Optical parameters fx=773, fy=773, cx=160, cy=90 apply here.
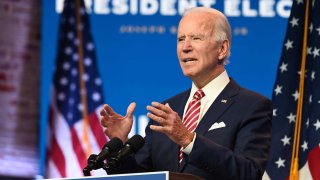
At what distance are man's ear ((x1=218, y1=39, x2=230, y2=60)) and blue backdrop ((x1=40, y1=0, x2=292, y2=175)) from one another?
6.21ft

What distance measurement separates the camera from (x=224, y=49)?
3.27 meters

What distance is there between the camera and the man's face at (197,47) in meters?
3.18

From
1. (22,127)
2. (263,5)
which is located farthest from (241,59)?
(22,127)

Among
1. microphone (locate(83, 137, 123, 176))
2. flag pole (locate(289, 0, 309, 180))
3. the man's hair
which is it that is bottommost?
flag pole (locate(289, 0, 309, 180))

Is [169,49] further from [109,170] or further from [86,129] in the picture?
[109,170]

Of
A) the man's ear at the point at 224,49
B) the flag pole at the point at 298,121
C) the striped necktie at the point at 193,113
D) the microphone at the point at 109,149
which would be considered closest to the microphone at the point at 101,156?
the microphone at the point at 109,149

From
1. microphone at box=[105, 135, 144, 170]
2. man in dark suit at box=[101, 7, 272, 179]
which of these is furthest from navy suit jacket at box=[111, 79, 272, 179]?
microphone at box=[105, 135, 144, 170]

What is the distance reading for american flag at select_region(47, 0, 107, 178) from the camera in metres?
5.15

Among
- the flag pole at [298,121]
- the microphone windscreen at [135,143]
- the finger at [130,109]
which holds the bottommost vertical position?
the flag pole at [298,121]

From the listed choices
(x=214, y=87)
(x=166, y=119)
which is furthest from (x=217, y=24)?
(x=166, y=119)

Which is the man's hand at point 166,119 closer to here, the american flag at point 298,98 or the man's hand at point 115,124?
the man's hand at point 115,124

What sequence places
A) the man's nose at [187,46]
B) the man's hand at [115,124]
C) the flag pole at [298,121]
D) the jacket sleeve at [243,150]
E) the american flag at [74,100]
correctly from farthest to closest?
the american flag at [74,100], the flag pole at [298,121], the man's nose at [187,46], the man's hand at [115,124], the jacket sleeve at [243,150]

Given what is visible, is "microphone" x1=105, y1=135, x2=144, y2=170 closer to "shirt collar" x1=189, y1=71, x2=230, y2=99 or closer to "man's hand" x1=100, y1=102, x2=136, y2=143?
"man's hand" x1=100, y1=102, x2=136, y2=143

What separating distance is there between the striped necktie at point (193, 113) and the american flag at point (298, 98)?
1.57m
